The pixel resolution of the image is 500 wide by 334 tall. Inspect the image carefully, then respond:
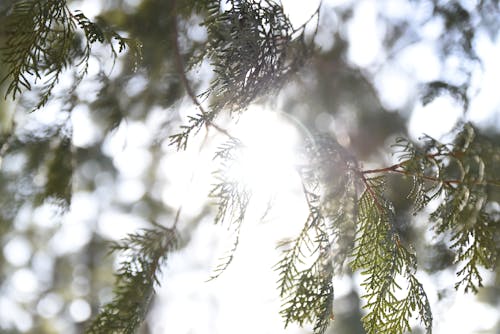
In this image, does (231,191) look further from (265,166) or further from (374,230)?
(374,230)

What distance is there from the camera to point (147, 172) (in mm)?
5055

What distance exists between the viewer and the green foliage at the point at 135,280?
1.67 meters

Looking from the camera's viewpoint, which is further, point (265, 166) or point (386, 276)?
point (265, 166)

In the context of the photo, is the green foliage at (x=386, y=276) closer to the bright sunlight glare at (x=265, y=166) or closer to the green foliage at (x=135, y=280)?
the bright sunlight glare at (x=265, y=166)

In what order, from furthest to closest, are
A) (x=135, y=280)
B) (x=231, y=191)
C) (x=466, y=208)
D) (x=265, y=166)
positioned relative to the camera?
(x=135, y=280) → (x=265, y=166) → (x=231, y=191) → (x=466, y=208)

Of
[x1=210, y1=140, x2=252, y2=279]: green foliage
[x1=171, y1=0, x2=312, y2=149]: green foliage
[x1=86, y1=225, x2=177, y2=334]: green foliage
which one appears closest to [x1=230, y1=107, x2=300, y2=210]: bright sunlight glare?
[x1=210, y1=140, x2=252, y2=279]: green foliage

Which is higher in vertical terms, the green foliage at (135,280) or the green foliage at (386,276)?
the green foliage at (135,280)

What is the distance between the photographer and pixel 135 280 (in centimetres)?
178

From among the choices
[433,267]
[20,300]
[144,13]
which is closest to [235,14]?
[144,13]

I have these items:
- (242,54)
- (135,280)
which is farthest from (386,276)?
(135,280)

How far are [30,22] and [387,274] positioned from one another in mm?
950

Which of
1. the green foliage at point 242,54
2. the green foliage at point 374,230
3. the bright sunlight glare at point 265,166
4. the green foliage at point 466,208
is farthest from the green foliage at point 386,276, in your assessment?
the green foliage at point 242,54

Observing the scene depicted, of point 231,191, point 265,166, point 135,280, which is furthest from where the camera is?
point 135,280

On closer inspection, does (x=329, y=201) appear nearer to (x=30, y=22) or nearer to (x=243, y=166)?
(x=243, y=166)
